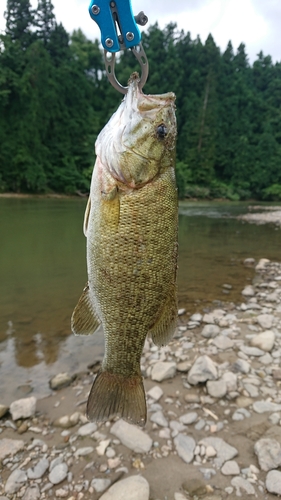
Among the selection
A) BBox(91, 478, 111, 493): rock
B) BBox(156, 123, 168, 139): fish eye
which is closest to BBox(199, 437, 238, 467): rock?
BBox(91, 478, 111, 493): rock

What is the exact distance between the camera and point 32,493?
8.89 ft

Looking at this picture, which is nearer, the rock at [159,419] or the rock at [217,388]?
the rock at [159,419]

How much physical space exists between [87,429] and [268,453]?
5.81 ft

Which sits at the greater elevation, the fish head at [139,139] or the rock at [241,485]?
the fish head at [139,139]

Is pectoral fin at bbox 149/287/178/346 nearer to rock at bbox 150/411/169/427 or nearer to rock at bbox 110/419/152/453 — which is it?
rock at bbox 110/419/152/453

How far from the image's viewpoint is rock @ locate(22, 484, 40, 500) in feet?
8.79

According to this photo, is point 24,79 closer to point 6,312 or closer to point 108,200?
point 6,312

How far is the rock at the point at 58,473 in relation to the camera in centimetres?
281

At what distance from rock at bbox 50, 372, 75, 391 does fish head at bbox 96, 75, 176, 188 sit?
341 centimetres

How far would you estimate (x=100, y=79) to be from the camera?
62.2 m

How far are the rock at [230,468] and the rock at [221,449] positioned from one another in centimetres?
4

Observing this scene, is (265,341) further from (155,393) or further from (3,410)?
(3,410)

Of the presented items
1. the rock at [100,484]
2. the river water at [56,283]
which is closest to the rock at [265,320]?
the river water at [56,283]

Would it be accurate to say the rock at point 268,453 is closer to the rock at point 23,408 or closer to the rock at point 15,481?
the rock at point 15,481
